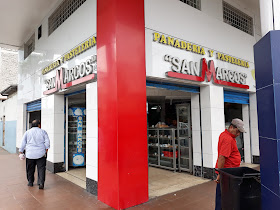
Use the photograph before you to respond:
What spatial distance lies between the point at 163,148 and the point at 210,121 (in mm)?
2293

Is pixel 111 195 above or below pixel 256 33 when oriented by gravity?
below

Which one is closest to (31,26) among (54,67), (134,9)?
(54,67)

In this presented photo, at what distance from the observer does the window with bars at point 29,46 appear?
1025 cm

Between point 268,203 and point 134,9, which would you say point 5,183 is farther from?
point 268,203

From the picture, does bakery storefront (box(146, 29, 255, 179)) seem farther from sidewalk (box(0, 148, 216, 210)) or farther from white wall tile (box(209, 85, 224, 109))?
sidewalk (box(0, 148, 216, 210))

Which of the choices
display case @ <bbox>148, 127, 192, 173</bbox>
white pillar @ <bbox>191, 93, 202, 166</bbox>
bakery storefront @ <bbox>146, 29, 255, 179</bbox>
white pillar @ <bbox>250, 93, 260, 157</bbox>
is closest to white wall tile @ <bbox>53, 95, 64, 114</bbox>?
bakery storefront @ <bbox>146, 29, 255, 179</bbox>

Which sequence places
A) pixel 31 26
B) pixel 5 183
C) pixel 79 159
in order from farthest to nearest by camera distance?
1. pixel 31 26
2. pixel 79 159
3. pixel 5 183

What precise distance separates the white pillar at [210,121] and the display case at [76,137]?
430cm

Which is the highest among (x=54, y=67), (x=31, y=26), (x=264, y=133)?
(x=31, y=26)

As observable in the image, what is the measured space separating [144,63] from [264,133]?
3187mm

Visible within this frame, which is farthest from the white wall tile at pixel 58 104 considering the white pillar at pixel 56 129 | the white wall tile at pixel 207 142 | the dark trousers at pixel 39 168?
the white wall tile at pixel 207 142

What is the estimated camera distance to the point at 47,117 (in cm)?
792

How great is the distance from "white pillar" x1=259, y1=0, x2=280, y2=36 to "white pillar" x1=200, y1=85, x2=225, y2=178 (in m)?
4.19

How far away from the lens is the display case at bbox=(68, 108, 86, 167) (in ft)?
26.4
